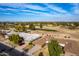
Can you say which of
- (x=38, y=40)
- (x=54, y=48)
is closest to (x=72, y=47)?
(x=54, y=48)

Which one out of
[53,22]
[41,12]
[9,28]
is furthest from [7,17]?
[53,22]

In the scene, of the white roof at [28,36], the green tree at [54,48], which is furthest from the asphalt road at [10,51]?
the green tree at [54,48]

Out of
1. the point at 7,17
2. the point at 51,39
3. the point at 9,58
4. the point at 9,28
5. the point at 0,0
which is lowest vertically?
the point at 9,58

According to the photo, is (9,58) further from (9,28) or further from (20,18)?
(20,18)

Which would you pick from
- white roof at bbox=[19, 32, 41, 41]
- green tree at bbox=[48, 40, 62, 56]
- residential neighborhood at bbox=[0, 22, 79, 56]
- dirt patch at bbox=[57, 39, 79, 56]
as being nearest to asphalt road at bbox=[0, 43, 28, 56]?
residential neighborhood at bbox=[0, 22, 79, 56]

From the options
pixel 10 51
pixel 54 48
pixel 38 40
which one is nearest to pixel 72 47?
pixel 54 48

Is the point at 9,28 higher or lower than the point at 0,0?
lower

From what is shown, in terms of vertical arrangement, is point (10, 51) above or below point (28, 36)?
below

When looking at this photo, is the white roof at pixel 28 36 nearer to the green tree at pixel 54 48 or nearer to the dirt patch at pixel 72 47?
the green tree at pixel 54 48

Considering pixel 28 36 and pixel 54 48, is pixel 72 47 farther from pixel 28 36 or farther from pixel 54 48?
pixel 28 36
